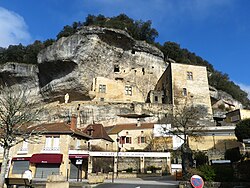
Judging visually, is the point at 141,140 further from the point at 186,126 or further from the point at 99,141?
the point at 186,126

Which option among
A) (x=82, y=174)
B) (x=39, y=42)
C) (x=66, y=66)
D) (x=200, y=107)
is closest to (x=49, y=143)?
(x=82, y=174)

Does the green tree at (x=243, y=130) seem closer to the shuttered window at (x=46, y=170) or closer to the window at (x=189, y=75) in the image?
the shuttered window at (x=46, y=170)

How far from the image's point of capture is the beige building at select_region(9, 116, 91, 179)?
19922 millimetres

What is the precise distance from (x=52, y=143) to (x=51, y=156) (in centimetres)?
131

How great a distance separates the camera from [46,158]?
1988cm

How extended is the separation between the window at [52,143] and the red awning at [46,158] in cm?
76

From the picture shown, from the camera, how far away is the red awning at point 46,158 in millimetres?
19688

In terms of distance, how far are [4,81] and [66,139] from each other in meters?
29.0

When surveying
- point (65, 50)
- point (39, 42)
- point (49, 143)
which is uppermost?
point (39, 42)

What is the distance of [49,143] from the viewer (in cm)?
2092

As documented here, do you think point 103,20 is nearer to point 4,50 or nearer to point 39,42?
point 39,42

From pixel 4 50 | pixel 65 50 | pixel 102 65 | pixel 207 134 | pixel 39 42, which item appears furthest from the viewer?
pixel 39 42

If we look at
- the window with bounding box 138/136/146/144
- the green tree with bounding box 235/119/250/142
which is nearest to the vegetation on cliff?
the window with bounding box 138/136/146/144

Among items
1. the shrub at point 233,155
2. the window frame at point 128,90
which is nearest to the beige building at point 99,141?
the shrub at point 233,155
